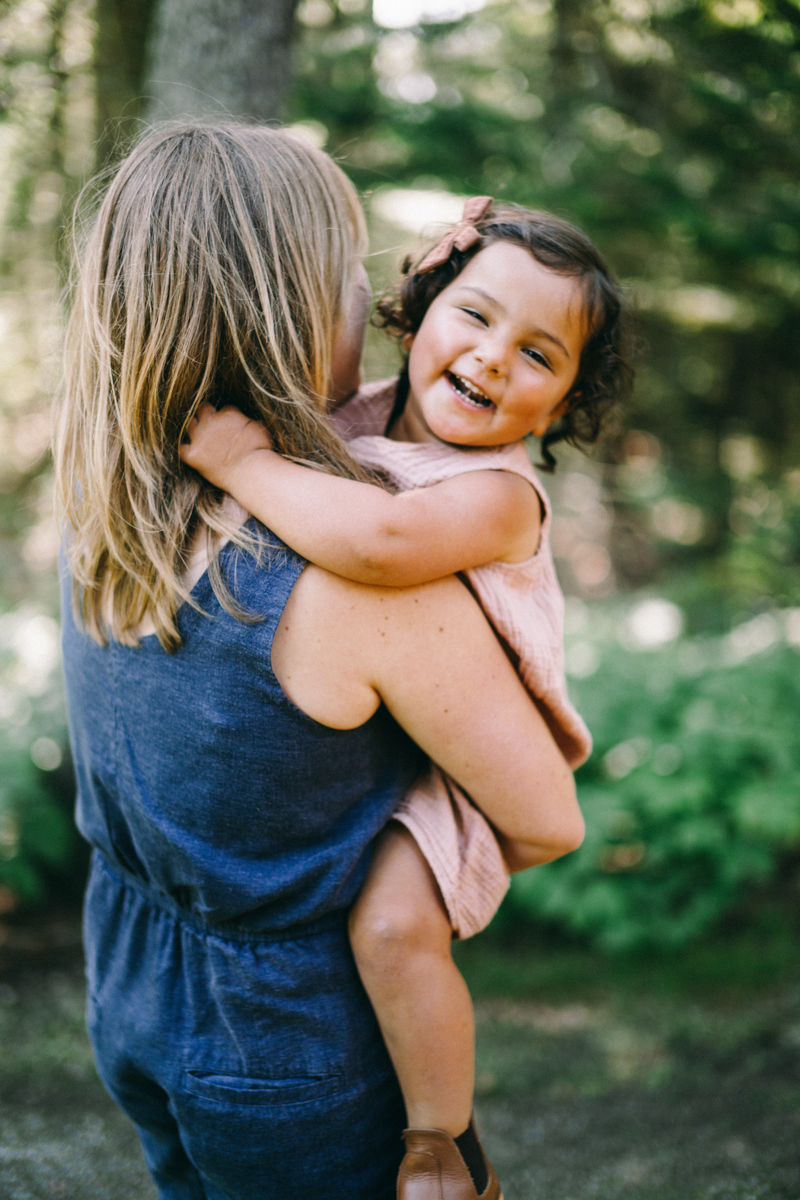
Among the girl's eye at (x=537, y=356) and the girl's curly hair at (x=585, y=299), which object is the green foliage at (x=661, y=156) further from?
the girl's eye at (x=537, y=356)

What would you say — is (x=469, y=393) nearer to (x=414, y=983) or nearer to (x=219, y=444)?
(x=219, y=444)

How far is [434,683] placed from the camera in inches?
41.5

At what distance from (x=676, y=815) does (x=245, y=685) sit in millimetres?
2670

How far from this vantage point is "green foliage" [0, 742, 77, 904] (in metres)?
3.17

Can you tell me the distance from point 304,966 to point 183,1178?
1.62 feet

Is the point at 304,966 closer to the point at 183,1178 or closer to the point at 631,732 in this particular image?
the point at 183,1178

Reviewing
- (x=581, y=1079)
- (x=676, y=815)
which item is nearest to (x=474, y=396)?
(x=581, y=1079)

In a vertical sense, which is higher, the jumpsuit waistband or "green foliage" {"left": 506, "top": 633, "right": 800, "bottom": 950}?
the jumpsuit waistband

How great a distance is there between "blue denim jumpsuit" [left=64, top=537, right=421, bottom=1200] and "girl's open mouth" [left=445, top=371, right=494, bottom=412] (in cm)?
45

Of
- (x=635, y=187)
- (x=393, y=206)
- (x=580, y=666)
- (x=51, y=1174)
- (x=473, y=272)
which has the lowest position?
(x=580, y=666)

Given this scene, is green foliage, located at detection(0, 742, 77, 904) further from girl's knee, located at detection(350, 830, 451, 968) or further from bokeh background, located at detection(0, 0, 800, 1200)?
girl's knee, located at detection(350, 830, 451, 968)

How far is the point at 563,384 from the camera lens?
1406 mm

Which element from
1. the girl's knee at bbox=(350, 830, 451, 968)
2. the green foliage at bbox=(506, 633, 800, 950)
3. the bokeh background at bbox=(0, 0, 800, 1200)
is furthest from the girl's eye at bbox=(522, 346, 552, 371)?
the green foliage at bbox=(506, 633, 800, 950)

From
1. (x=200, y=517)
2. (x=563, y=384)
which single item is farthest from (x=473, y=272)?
(x=200, y=517)
